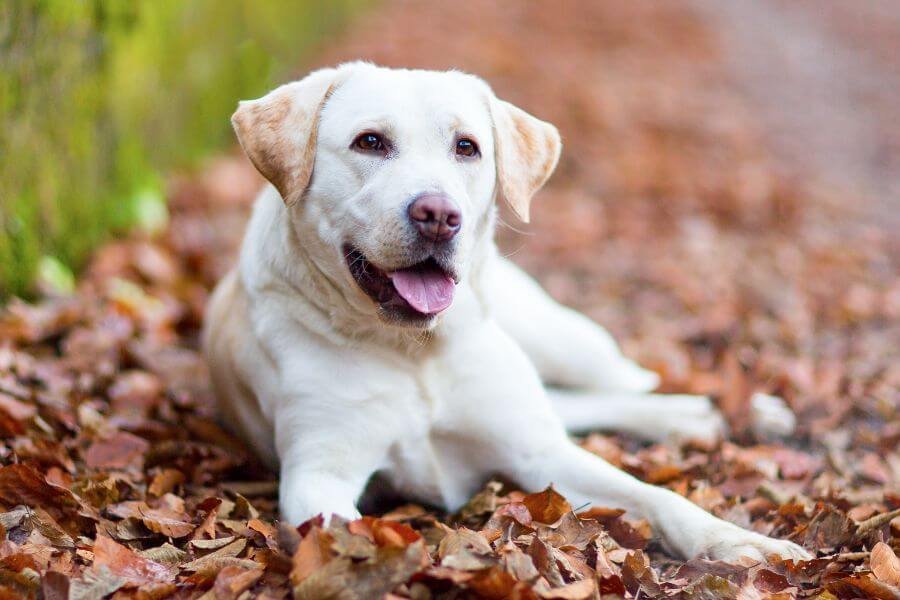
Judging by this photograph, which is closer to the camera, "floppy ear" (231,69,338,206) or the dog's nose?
the dog's nose

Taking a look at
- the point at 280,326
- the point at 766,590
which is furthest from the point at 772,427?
the point at 280,326

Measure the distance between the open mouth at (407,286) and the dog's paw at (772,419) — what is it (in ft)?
5.95

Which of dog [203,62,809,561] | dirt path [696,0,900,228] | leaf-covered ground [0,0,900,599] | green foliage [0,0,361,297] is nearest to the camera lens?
leaf-covered ground [0,0,900,599]

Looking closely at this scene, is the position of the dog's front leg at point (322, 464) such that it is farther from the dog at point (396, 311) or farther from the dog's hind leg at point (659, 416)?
the dog's hind leg at point (659, 416)

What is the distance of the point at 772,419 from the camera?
4.35m

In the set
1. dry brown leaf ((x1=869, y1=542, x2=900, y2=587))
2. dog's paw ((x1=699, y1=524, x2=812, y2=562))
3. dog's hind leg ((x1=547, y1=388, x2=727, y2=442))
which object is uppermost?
dry brown leaf ((x1=869, y1=542, x2=900, y2=587))

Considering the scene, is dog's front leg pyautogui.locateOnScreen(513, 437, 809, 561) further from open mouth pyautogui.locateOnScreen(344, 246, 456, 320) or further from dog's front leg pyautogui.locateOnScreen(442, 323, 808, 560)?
open mouth pyautogui.locateOnScreen(344, 246, 456, 320)

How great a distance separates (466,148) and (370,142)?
1.02 feet

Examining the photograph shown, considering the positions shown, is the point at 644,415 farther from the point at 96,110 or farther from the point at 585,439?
the point at 96,110

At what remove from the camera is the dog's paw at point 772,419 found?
4.34 meters

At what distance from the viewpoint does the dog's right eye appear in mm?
3217

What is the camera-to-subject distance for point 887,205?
8609 millimetres

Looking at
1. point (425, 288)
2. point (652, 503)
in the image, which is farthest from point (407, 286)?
point (652, 503)

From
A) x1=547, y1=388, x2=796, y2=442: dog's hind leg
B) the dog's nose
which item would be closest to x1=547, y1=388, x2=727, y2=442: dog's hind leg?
x1=547, y1=388, x2=796, y2=442: dog's hind leg
